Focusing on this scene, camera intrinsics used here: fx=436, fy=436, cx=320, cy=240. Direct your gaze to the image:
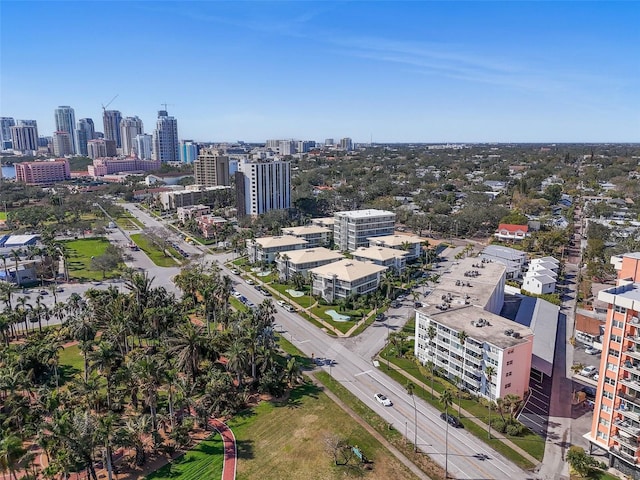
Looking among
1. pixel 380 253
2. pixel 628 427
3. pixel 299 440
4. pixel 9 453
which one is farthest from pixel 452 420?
pixel 380 253

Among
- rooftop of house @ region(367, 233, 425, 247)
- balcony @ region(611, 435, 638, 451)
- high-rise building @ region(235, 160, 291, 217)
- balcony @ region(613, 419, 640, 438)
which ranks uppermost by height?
high-rise building @ region(235, 160, 291, 217)

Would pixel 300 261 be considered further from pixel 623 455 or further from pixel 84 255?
pixel 623 455

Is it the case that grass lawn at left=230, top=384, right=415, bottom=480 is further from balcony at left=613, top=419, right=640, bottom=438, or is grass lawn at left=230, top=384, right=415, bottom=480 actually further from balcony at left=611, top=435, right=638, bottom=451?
balcony at left=613, top=419, right=640, bottom=438

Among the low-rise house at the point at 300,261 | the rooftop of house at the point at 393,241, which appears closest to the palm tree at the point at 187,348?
the low-rise house at the point at 300,261

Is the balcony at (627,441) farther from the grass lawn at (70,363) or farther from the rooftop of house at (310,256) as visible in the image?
the rooftop of house at (310,256)

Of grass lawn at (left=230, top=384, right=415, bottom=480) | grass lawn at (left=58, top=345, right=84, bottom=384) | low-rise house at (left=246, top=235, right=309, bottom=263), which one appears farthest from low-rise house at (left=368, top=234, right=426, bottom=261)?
grass lawn at (left=58, top=345, right=84, bottom=384)
